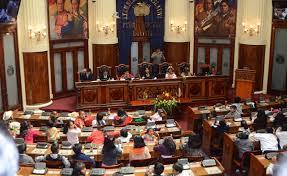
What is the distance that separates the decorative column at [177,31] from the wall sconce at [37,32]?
6.61m

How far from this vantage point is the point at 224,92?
58.9 ft

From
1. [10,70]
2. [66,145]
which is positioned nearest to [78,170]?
[66,145]

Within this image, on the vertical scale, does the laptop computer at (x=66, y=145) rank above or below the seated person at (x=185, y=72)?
below

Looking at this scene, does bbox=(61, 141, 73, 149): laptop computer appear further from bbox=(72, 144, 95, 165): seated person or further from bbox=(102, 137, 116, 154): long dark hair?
bbox=(102, 137, 116, 154): long dark hair

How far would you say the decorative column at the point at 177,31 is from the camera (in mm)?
20484

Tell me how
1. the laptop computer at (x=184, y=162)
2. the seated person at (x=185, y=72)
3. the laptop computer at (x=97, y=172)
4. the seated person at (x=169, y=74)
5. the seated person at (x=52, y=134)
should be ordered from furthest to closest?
the seated person at (x=185, y=72)
the seated person at (x=169, y=74)
the seated person at (x=52, y=134)
the laptop computer at (x=184, y=162)
the laptop computer at (x=97, y=172)

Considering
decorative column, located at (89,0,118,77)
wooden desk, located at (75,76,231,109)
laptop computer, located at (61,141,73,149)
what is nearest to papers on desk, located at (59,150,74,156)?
laptop computer, located at (61,141,73,149)

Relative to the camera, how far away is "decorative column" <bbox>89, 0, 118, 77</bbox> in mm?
19609

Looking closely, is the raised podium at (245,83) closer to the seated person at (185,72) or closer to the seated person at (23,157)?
the seated person at (185,72)

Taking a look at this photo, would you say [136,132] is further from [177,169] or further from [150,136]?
[177,169]

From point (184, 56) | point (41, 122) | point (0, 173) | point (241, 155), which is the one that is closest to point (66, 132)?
point (41, 122)

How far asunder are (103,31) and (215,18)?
18.5 ft

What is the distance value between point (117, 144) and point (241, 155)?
3.27m

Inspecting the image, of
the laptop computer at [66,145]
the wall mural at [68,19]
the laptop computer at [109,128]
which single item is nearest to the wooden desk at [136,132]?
the laptop computer at [109,128]
